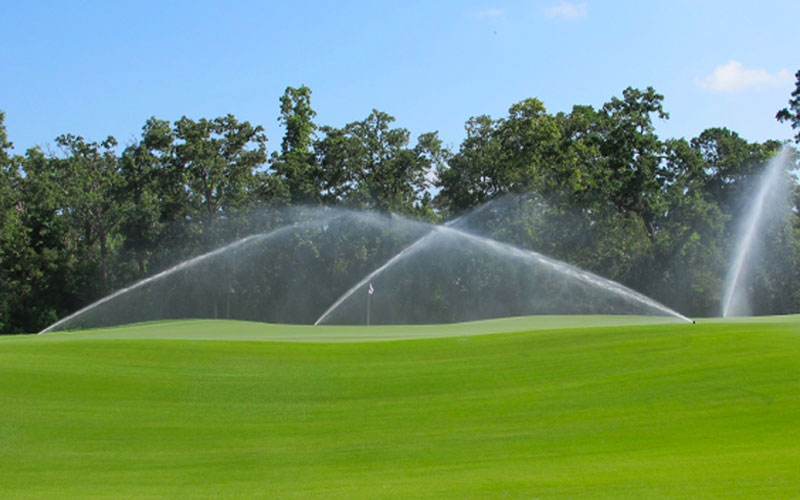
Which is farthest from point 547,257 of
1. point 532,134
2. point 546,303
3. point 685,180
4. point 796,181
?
point 796,181

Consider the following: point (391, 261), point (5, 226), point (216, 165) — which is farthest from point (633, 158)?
point (5, 226)

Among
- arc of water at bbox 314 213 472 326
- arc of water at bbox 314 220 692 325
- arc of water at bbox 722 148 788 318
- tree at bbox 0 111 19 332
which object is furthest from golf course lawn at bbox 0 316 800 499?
tree at bbox 0 111 19 332

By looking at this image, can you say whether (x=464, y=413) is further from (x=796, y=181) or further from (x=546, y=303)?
(x=796, y=181)

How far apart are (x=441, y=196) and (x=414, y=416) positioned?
142 ft

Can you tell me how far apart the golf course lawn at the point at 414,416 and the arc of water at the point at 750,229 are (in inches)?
1386

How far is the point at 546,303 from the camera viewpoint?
158 ft

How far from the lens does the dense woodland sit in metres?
49.2

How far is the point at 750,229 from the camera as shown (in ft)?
167

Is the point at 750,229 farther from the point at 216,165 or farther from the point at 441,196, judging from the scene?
the point at 216,165

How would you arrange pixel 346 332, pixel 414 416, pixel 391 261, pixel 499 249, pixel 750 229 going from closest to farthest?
pixel 414 416
pixel 346 332
pixel 499 249
pixel 750 229
pixel 391 261

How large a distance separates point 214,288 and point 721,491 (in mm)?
47340

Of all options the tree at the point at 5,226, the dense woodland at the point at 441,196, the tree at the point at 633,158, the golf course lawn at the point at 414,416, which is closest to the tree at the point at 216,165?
the dense woodland at the point at 441,196

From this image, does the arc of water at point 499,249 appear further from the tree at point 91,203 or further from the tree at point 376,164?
the tree at point 91,203

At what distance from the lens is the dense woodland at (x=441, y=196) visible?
49156mm
